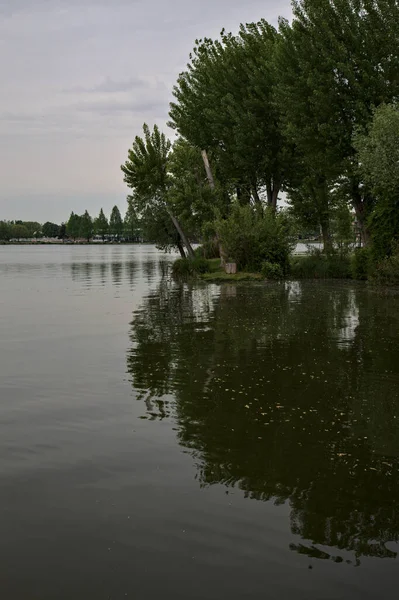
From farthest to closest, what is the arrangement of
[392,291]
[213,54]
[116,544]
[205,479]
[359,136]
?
[213,54]
[359,136]
[392,291]
[205,479]
[116,544]

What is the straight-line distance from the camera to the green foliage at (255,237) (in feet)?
145

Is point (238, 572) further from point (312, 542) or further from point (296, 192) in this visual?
point (296, 192)

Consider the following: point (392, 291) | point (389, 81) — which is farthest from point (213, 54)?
point (392, 291)

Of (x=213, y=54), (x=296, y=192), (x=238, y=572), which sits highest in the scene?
(x=213, y=54)

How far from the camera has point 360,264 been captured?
4091 centimetres

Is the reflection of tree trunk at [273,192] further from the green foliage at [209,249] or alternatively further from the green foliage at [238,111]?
the green foliage at [209,249]

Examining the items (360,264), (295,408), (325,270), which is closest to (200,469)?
(295,408)

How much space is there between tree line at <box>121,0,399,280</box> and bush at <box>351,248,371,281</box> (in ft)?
2.24

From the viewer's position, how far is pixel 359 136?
119ft

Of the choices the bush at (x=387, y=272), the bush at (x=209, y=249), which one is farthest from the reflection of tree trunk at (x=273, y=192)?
the bush at (x=387, y=272)

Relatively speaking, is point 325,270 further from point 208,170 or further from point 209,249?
point 208,170

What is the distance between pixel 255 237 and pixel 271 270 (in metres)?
2.81

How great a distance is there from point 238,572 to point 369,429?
4.66 meters

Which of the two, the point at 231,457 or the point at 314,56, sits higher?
the point at 314,56
